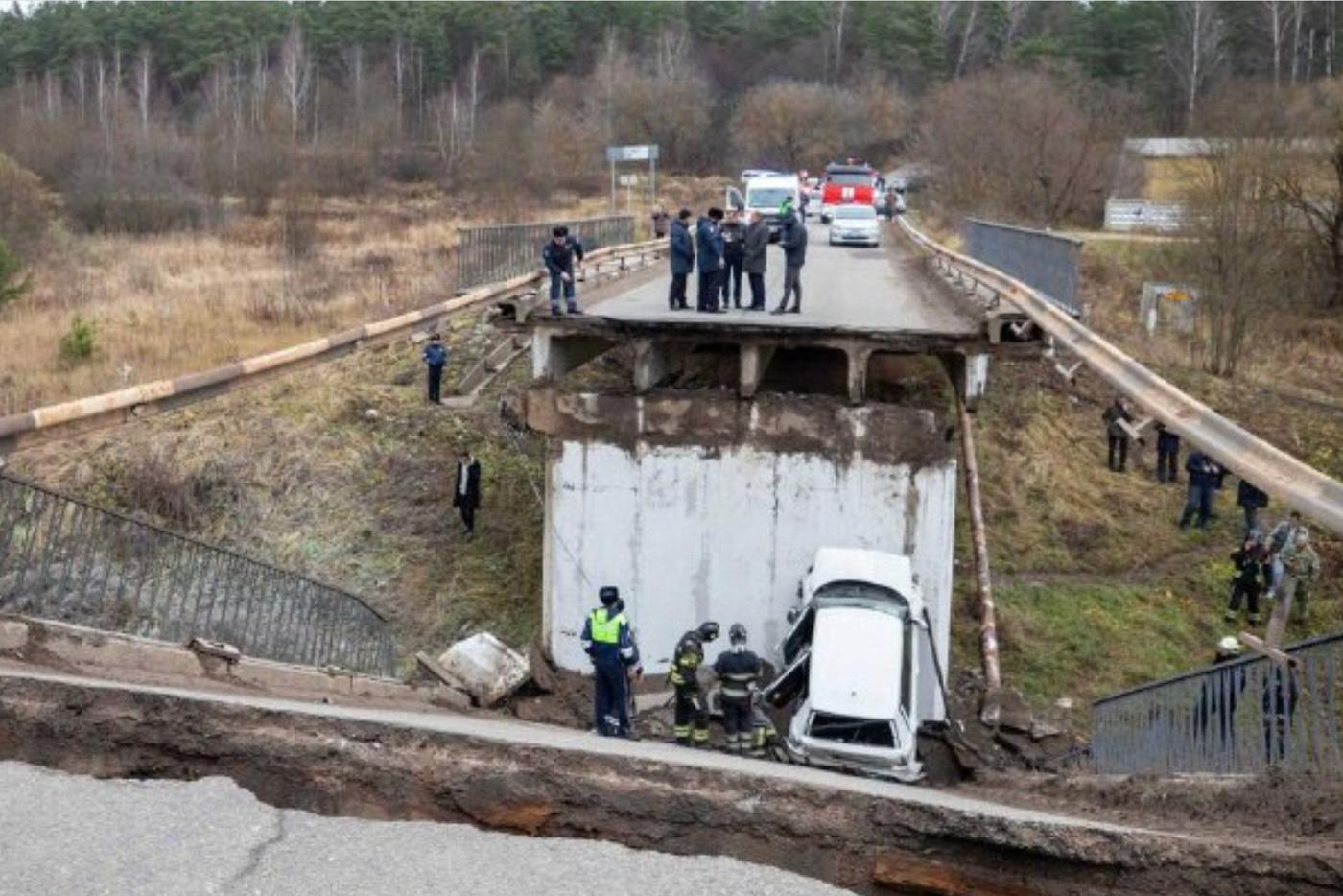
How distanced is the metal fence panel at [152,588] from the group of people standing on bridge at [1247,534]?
27.3ft

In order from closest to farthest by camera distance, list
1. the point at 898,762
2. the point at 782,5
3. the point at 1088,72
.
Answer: the point at 898,762 < the point at 1088,72 < the point at 782,5

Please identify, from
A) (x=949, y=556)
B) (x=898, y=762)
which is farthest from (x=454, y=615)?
(x=898, y=762)

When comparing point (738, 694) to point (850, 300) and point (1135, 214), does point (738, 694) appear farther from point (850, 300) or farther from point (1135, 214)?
point (1135, 214)

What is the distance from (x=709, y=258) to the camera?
58.1 feet

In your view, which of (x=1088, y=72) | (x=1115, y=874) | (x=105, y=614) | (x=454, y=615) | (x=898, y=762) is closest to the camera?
(x=1115, y=874)

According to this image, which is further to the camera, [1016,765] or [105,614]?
[1016,765]

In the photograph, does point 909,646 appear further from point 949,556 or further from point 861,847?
point 861,847

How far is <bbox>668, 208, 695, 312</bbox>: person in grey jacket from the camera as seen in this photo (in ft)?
58.7

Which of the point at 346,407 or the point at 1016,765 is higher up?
the point at 346,407

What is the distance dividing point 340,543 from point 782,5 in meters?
108

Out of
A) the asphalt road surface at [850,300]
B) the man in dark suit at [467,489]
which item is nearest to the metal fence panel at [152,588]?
the man in dark suit at [467,489]

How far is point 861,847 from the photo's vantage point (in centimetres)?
505

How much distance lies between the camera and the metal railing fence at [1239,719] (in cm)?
703

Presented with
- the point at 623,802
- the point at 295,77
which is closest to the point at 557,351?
the point at 623,802
